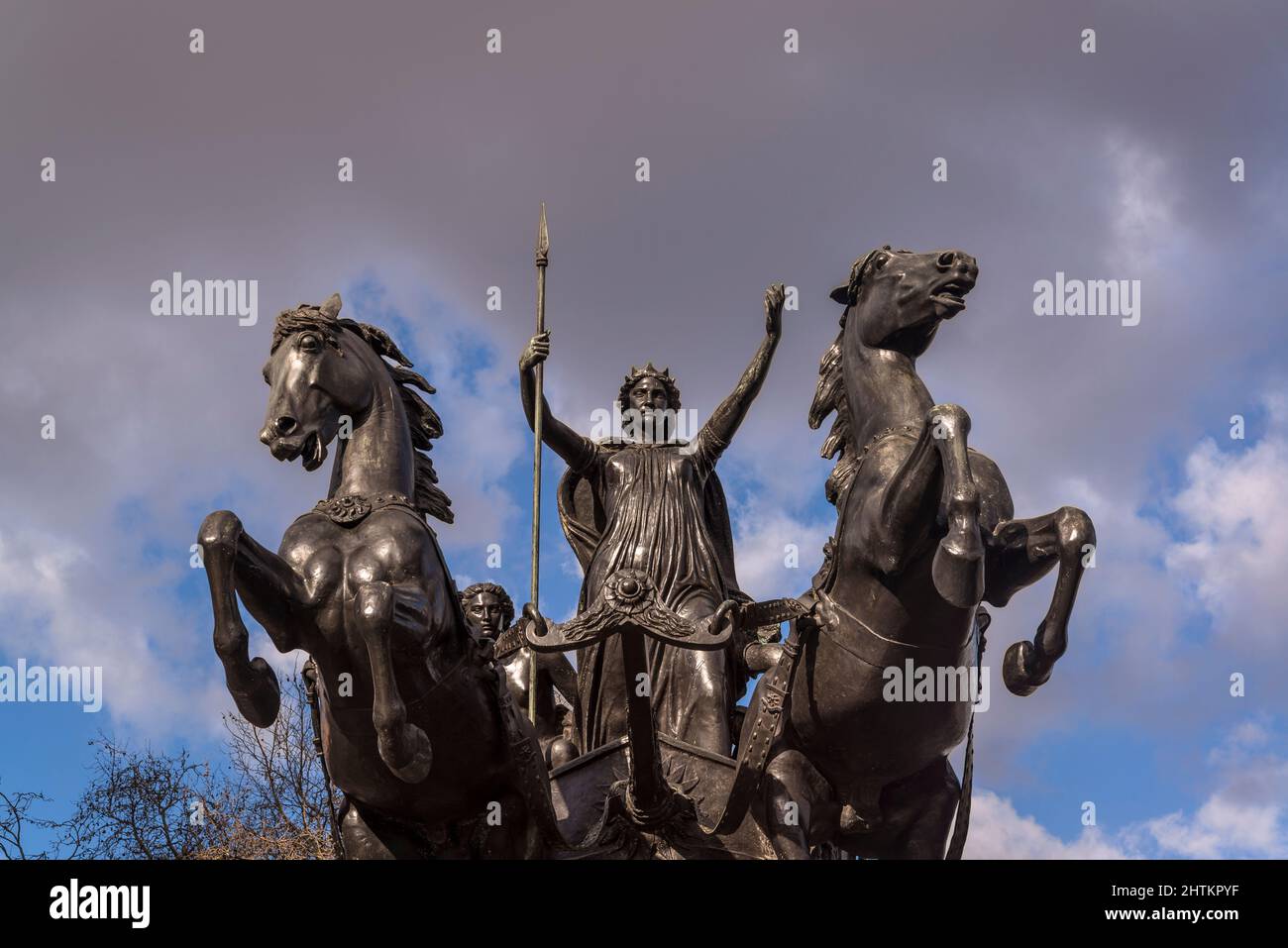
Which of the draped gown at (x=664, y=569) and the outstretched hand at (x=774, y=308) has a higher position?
the outstretched hand at (x=774, y=308)

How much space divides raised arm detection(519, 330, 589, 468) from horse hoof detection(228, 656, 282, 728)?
9.96 ft

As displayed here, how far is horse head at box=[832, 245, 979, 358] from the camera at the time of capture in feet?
33.3

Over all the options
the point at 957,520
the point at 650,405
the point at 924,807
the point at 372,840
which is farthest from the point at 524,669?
the point at 957,520

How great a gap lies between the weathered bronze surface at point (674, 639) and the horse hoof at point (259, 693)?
0.01 m

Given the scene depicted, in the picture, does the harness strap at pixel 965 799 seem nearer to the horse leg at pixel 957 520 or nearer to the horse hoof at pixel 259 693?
the horse leg at pixel 957 520

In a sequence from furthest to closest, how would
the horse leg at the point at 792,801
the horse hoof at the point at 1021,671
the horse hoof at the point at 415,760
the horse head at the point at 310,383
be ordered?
1. the horse leg at the point at 792,801
2. the horse head at the point at 310,383
3. the horse hoof at the point at 1021,671
4. the horse hoof at the point at 415,760

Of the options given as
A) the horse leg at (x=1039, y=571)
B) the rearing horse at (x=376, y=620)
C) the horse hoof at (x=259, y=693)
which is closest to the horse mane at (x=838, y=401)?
the horse leg at (x=1039, y=571)

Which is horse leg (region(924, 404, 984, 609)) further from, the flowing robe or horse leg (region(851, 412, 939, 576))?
the flowing robe

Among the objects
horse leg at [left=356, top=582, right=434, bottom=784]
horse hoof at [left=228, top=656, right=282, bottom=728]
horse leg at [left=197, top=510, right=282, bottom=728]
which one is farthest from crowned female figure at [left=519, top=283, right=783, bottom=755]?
horse leg at [left=197, top=510, right=282, bottom=728]

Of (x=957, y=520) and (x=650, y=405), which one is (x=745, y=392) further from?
(x=957, y=520)

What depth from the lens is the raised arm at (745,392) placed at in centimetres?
1145

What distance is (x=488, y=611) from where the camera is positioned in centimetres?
1216
